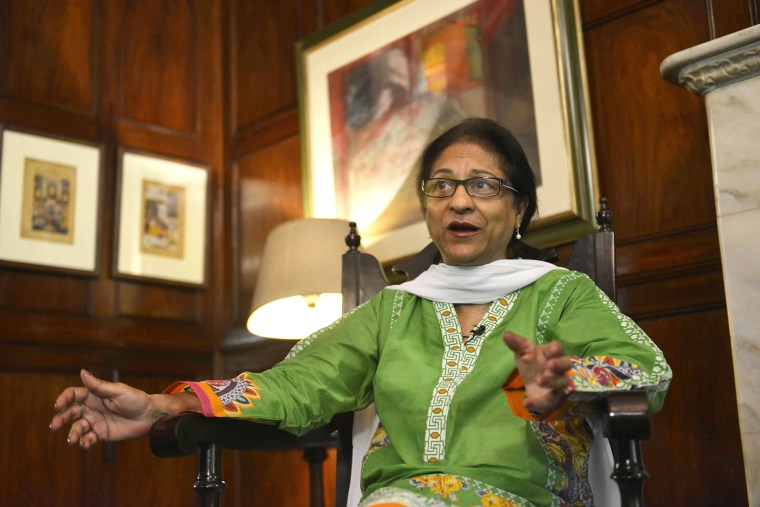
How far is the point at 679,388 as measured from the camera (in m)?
3.09

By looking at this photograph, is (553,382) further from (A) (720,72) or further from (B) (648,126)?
(B) (648,126)

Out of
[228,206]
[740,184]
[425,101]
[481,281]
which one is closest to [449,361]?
[481,281]

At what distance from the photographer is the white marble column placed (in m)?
2.40

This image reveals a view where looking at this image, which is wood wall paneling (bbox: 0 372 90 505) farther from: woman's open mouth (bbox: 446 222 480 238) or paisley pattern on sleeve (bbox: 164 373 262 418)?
woman's open mouth (bbox: 446 222 480 238)

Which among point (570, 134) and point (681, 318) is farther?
point (570, 134)

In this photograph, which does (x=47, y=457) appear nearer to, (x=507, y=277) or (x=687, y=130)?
(x=507, y=277)

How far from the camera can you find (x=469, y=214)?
239cm

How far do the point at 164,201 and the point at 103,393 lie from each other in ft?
9.69

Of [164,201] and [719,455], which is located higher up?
[164,201]

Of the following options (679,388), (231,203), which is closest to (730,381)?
(679,388)

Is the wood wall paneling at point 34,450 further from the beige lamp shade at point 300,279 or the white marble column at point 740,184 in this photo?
the white marble column at point 740,184

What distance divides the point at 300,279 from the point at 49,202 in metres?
1.51

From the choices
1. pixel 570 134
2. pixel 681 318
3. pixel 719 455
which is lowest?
pixel 719 455

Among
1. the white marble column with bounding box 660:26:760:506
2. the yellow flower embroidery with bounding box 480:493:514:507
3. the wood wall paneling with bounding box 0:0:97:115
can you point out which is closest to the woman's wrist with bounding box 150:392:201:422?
the yellow flower embroidery with bounding box 480:493:514:507
